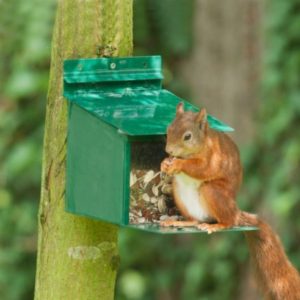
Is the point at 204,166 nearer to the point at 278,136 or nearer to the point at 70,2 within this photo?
the point at 70,2

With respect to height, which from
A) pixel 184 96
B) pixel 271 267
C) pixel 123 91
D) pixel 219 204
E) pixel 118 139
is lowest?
pixel 271 267

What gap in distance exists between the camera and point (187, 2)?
17.8 ft

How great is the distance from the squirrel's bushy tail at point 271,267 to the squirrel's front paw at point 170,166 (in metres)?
0.36

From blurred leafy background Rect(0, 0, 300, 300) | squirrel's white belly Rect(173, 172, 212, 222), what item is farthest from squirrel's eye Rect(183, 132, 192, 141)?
blurred leafy background Rect(0, 0, 300, 300)

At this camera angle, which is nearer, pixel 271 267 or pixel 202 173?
pixel 202 173

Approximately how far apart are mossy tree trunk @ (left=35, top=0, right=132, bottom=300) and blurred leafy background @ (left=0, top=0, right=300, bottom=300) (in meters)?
2.23

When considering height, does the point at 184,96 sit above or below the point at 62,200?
above

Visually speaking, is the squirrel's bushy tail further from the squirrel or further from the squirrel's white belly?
the squirrel's white belly

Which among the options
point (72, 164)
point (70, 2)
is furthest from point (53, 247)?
point (70, 2)

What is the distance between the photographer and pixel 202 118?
292cm

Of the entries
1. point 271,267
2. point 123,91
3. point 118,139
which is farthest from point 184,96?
point 118,139

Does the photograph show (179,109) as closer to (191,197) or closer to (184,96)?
(191,197)

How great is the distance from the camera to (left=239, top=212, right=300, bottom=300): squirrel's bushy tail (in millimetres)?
3188

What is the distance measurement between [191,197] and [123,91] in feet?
1.06
